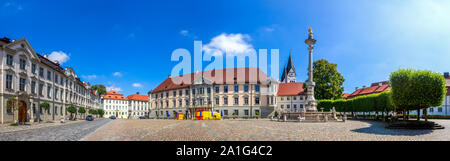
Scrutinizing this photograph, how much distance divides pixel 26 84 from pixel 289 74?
91.8m

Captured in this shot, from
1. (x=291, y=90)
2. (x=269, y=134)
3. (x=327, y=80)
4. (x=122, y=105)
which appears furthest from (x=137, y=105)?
(x=269, y=134)

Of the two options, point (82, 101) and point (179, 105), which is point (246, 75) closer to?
point (179, 105)

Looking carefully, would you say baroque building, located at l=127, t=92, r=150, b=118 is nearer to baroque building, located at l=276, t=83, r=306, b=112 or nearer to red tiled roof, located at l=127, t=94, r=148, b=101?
red tiled roof, located at l=127, t=94, r=148, b=101

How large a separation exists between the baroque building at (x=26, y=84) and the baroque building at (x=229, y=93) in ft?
94.7

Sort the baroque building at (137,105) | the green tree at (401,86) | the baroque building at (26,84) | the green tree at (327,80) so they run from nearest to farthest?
the green tree at (401,86) → the baroque building at (26,84) → the green tree at (327,80) → the baroque building at (137,105)

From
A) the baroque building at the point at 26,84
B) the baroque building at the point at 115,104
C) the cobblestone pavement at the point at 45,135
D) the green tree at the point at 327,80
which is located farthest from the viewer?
the baroque building at the point at 115,104

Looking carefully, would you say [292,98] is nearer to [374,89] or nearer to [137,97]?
[374,89]

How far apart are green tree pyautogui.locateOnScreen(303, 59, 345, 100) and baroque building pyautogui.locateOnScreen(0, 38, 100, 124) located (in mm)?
48286

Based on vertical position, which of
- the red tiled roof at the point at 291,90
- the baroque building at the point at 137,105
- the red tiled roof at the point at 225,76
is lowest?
the baroque building at the point at 137,105

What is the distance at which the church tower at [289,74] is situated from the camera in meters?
107

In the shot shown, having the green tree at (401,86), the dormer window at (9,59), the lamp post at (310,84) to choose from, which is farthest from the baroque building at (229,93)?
the dormer window at (9,59)

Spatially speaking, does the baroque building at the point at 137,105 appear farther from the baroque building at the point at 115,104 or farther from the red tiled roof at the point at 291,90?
the red tiled roof at the point at 291,90

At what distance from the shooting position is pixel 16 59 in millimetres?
29812

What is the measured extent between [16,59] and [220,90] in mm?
40667
